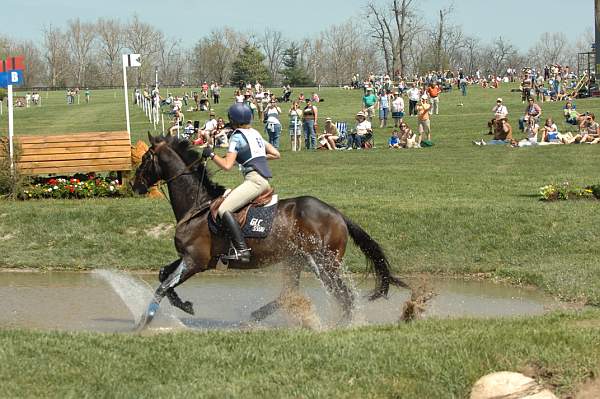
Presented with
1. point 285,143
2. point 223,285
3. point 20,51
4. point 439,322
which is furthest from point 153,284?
point 20,51

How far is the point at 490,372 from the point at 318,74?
122 meters

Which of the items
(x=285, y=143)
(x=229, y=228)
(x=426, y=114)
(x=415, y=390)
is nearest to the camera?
(x=415, y=390)

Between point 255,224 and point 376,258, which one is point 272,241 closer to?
point 255,224

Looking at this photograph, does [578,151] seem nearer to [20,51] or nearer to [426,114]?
[426,114]

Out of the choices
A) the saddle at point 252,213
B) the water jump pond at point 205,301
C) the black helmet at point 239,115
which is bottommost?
the water jump pond at point 205,301

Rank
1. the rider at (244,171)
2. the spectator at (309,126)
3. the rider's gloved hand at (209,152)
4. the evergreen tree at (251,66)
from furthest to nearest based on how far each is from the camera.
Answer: the evergreen tree at (251,66) < the spectator at (309,126) < the rider at (244,171) < the rider's gloved hand at (209,152)

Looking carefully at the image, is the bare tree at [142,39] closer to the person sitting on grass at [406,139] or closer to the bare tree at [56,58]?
the bare tree at [56,58]

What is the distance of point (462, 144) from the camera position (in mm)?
36562

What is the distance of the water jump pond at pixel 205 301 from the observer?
1115cm

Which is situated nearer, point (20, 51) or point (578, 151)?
point (578, 151)

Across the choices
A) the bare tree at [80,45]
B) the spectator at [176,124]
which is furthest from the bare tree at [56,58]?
the spectator at [176,124]

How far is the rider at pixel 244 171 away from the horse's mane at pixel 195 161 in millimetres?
594

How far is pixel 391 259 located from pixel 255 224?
525 centimetres

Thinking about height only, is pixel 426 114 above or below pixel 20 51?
below
